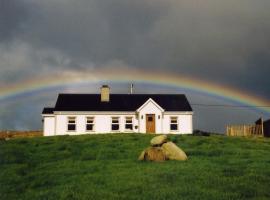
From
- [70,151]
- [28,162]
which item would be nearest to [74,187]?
[28,162]

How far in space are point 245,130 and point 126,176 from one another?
126ft

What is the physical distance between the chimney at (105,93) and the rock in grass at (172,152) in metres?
31.1

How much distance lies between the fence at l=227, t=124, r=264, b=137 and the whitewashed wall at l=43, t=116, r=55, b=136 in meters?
23.5

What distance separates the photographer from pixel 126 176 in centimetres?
1631

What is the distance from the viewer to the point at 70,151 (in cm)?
2656

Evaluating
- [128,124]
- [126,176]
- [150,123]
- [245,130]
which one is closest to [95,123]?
[128,124]

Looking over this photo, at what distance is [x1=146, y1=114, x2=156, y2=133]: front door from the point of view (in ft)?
161

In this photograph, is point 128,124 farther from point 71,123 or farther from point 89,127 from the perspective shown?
point 71,123

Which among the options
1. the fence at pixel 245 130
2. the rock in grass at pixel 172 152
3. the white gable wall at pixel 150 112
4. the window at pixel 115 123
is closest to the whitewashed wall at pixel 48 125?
the window at pixel 115 123

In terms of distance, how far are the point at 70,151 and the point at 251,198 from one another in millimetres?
16654

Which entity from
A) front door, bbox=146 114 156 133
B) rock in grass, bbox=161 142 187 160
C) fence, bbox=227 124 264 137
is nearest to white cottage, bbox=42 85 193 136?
front door, bbox=146 114 156 133

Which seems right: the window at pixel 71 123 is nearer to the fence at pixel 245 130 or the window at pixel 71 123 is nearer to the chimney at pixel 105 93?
the chimney at pixel 105 93

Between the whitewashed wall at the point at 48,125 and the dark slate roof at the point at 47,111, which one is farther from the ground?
the dark slate roof at the point at 47,111

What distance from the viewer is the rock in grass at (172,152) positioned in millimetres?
21531
